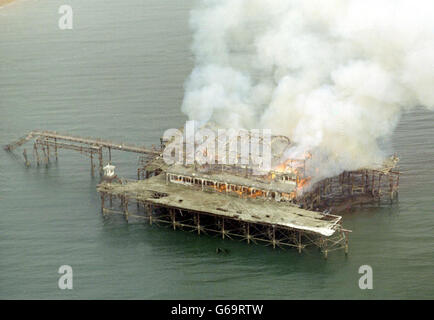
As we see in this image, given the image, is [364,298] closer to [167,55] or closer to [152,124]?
[152,124]

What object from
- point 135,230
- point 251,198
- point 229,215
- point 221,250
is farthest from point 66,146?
point 221,250

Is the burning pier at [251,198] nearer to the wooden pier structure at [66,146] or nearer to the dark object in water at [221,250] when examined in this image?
the dark object in water at [221,250]

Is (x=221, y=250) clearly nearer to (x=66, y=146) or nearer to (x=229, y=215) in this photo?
(x=229, y=215)

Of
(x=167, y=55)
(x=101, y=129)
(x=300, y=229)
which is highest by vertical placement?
(x=167, y=55)

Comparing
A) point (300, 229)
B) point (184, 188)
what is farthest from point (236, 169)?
point (300, 229)

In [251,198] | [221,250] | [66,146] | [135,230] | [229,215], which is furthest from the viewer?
[66,146]

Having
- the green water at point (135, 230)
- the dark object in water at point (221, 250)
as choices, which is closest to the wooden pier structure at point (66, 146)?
the green water at point (135, 230)
